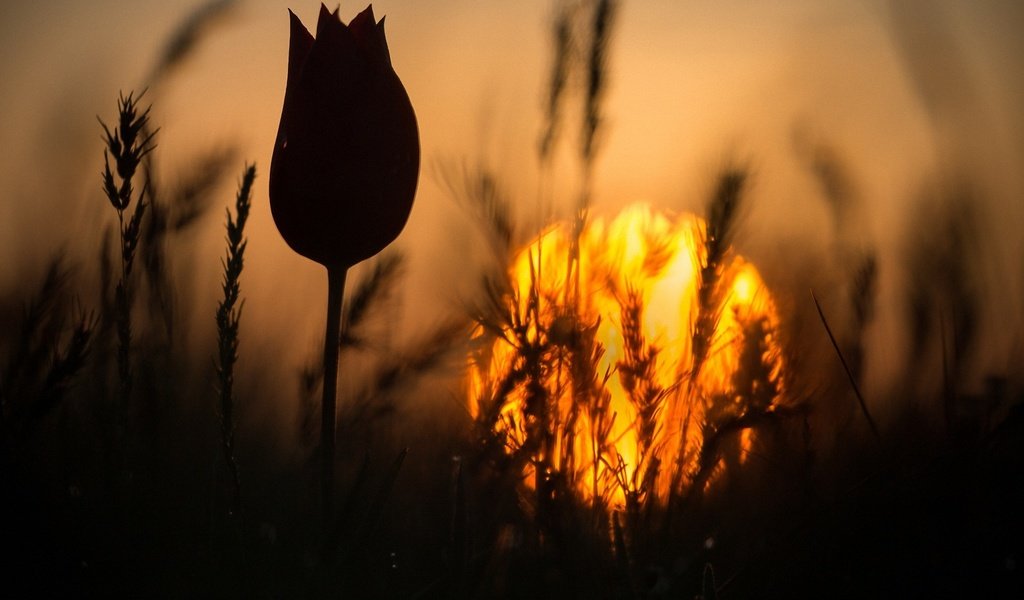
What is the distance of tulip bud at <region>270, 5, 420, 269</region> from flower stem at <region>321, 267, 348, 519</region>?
0.01 metres

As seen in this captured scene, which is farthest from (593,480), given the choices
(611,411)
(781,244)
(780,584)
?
(781,244)

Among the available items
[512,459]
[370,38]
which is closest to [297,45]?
[370,38]

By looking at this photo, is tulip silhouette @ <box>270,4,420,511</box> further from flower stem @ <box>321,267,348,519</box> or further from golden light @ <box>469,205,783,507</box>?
golden light @ <box>469,205,783,507</box>

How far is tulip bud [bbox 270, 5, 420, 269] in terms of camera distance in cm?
64

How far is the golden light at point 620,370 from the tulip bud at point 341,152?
0.15 metres

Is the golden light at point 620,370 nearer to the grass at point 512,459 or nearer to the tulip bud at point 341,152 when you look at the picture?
the grass at point 512,459

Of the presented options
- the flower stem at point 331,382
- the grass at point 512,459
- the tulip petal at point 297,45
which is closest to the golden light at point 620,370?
the grass at point 512,459

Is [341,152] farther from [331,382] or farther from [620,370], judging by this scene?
[620,370]

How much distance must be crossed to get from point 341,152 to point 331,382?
155 millimetres

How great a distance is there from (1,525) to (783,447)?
1.79ft

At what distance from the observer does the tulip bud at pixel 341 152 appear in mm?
635

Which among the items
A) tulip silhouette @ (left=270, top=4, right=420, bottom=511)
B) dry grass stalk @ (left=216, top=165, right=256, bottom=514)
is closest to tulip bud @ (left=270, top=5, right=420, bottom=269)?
tulip silhouette @ (left=270, top=4, right=420, bottom=511)

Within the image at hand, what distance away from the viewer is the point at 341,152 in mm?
636

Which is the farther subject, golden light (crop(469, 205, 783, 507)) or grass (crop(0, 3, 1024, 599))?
golden light (crop(469, 205, 783, 507))
